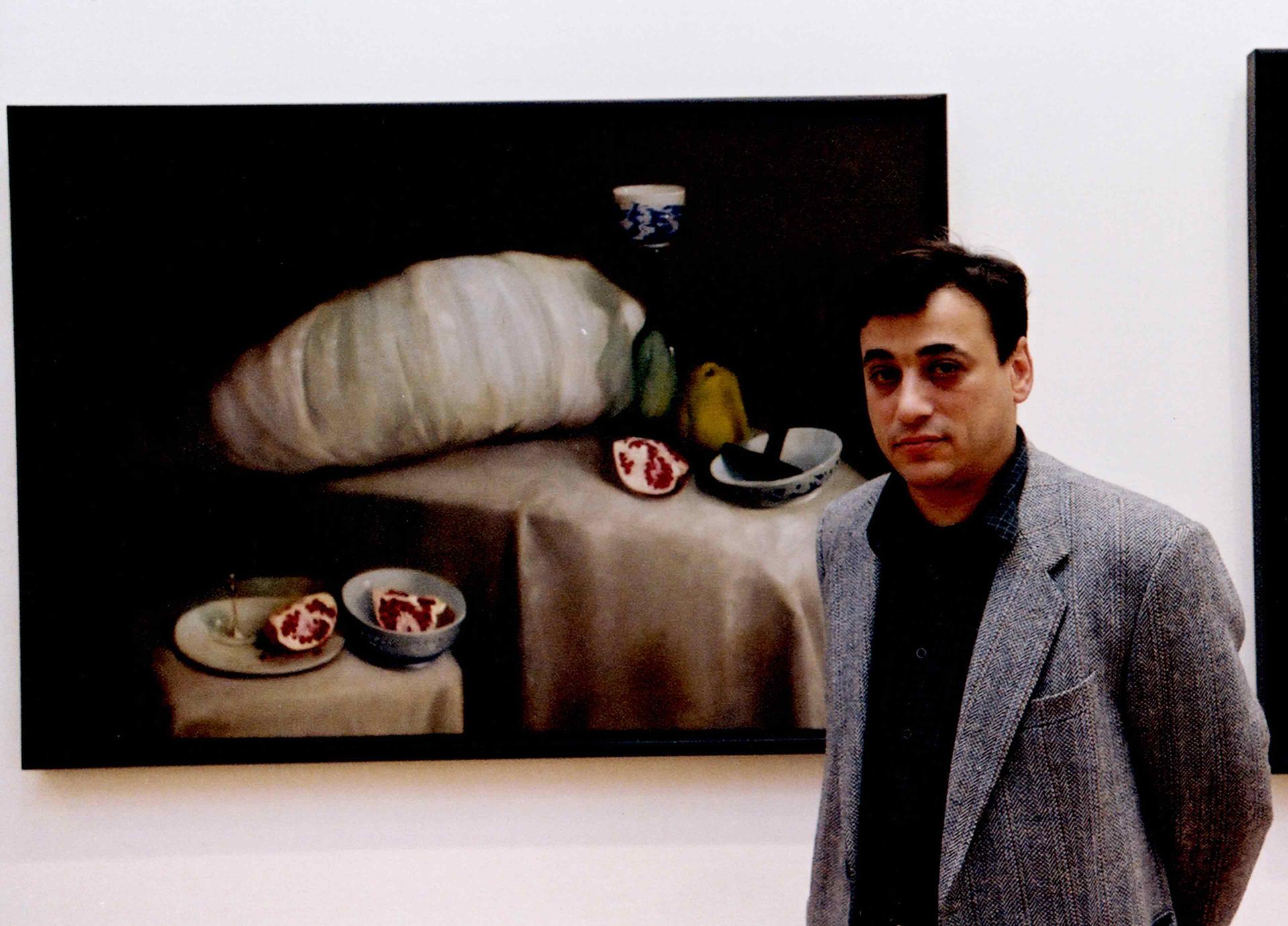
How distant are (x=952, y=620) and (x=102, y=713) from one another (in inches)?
50.6

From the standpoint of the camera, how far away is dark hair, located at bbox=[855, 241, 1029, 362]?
1045 millimetres

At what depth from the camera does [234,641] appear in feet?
5.20

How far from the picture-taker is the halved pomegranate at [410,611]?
1581 millimetres

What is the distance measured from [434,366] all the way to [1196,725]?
3.64 ft

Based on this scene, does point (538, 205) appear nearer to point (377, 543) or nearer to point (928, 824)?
point (377, 543)

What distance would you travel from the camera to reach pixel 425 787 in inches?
64.5

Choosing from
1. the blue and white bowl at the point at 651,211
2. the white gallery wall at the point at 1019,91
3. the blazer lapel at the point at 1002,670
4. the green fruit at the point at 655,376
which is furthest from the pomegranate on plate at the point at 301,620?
the blazer lapel at the point at 1002,670

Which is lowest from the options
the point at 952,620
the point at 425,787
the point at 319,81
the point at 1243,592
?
the point at 425,787

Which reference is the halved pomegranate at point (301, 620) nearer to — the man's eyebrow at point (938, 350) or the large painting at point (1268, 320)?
the man's eyebrow at point (938, 350)

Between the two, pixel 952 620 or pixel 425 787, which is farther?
pixel 425 787

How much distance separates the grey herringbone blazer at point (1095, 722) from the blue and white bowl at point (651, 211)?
774 millimetres

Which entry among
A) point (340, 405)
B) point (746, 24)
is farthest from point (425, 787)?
point (746, 24)

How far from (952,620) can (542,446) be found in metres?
0.73

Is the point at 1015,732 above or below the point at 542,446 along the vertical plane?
below
